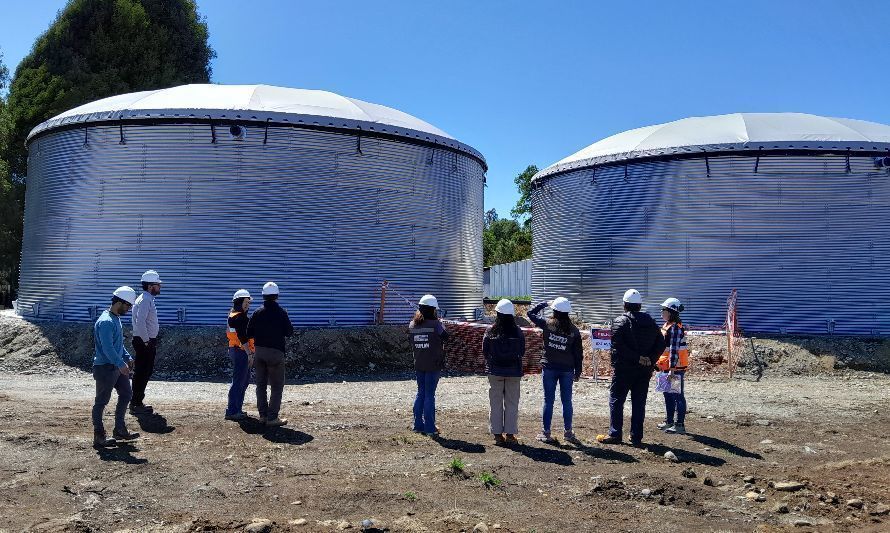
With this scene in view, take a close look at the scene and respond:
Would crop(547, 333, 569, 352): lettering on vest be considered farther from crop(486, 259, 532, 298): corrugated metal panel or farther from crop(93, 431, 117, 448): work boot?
crop(486, 259, 532, 298): corrugated metal panel

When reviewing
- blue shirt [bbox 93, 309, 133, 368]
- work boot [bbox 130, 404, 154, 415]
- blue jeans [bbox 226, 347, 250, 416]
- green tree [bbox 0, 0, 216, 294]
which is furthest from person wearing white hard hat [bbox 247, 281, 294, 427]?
green tree [bbox 0, 0, 216, 294]

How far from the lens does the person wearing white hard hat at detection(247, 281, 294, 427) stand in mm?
9125

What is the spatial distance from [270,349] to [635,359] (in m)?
4.68

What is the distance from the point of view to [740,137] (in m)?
17.6

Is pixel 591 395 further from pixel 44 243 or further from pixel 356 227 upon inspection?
pixel 44 243

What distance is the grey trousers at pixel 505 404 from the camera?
838 centimetres

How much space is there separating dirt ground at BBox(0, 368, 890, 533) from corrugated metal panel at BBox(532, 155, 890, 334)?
5846mm

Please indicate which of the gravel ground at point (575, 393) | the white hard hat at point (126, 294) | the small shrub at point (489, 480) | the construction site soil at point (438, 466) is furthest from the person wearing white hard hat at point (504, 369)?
the white hard hat at point (126, 294)

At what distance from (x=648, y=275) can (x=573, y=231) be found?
9.66 ft

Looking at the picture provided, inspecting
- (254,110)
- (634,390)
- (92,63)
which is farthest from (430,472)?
(92,63)

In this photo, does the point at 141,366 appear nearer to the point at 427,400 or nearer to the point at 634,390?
the point at 427,400

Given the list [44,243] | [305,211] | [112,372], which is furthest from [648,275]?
[44,243]

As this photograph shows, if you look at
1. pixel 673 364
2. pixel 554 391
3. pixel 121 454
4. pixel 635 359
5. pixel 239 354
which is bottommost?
pixel 121 454

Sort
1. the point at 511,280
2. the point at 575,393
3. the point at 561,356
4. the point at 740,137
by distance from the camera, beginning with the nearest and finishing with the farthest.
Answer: the point at 561,356
the point at 575,393
the point at 740,137
the point at 511,280
